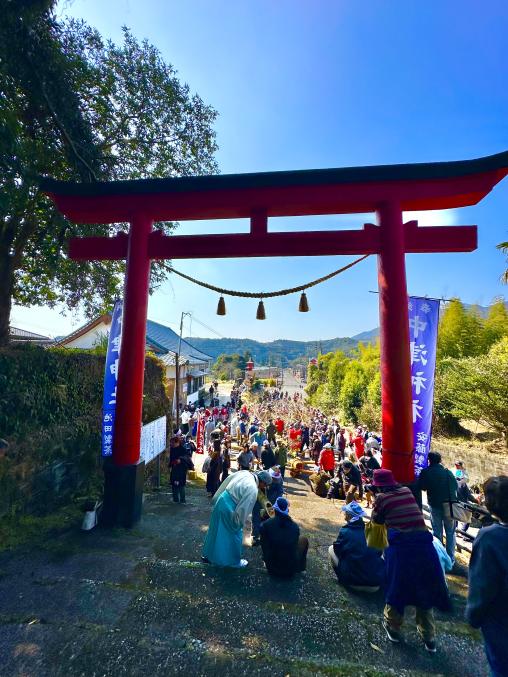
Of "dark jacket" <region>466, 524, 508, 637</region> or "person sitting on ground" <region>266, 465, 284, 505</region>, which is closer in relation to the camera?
"dark jacket" <region>466, 524, 508, 637</region>

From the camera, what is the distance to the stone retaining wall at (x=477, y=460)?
415 inches

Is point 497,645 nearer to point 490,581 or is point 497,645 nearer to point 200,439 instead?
point 490,581

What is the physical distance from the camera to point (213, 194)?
4887 millimetres

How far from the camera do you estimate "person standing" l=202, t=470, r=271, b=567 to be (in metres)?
3.77

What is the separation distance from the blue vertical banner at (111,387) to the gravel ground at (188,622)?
148cm

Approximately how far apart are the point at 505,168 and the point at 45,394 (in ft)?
26.2

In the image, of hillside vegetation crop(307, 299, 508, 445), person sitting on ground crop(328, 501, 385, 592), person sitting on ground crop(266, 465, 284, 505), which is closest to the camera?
person sitting on ground crop(328, 501, 385, 592)

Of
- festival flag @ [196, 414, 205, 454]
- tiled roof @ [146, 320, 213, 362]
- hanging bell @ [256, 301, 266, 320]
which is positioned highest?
tiled roof @ [146, 320, 213, 362]

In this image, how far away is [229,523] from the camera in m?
3.87

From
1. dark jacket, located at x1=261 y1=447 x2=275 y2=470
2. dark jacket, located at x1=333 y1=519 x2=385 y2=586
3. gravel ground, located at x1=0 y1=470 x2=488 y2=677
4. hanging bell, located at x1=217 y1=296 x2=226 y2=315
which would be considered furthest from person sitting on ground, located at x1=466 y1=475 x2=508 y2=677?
dark jacket, located at x1=261 y1=447 x2=275 y2=470

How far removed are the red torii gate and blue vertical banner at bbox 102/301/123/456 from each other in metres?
0.46

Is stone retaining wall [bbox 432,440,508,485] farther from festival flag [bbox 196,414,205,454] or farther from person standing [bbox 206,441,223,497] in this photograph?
festival flag [bbox 196,414,205,454]

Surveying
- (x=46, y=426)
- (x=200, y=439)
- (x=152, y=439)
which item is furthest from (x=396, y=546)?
(x=200, y=439)

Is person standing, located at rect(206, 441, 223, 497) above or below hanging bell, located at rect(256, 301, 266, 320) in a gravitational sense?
below
